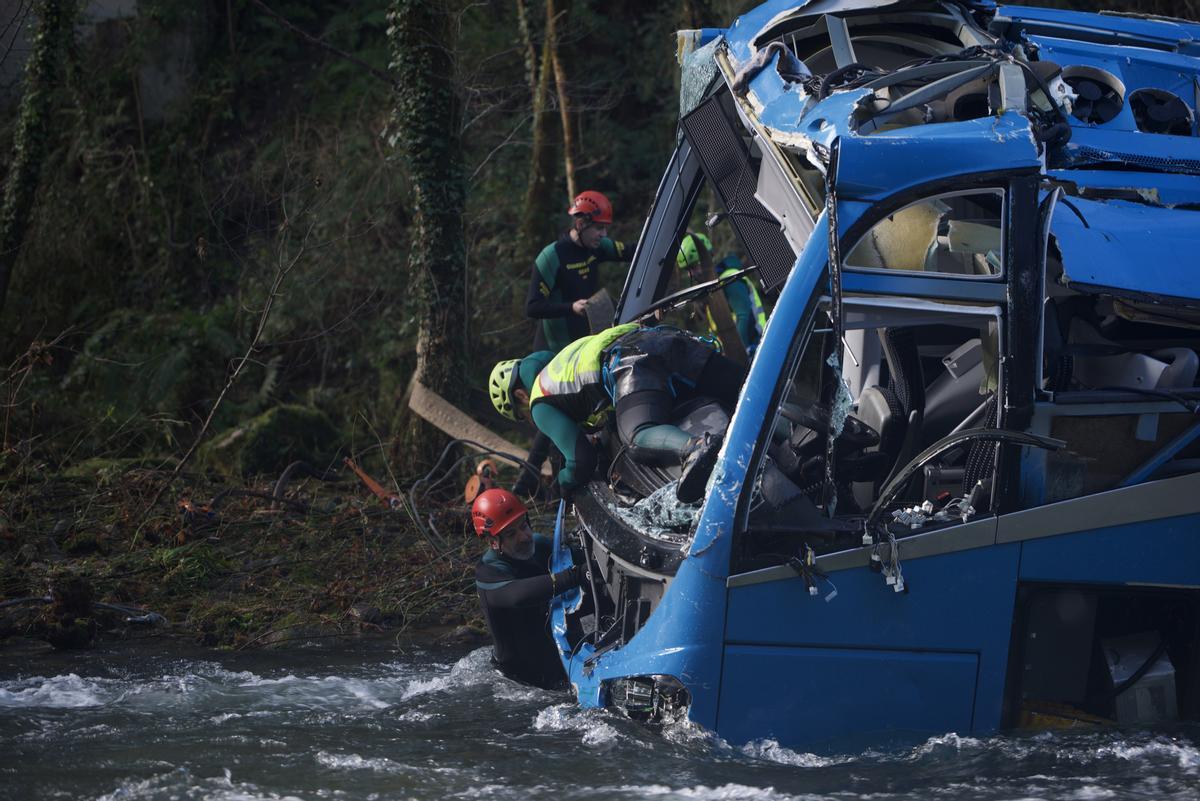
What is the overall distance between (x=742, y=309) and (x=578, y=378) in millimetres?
3126

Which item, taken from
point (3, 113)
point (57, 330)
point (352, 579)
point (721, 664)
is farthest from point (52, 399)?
point (721, 664)

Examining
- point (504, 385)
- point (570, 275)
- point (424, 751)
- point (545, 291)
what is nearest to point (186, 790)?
point (424, 751)

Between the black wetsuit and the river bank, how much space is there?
109 cm

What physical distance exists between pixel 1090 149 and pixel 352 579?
16.6 feet

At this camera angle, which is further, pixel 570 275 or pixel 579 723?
pixel 570 275

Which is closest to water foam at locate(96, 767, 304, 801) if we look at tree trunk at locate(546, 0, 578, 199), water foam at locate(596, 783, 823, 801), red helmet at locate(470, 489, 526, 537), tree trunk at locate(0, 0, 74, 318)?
water foam at locate(596, 783, 823, 801)

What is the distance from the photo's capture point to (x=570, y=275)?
9.09m

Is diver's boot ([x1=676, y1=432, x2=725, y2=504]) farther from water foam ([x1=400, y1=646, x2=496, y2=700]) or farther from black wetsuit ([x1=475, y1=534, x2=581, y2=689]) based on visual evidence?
water foam ([x1=400, y1=646, x2=496, y2=700])

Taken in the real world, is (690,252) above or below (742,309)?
above

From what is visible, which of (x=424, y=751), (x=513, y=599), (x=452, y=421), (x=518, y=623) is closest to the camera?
(x=424, y=751)

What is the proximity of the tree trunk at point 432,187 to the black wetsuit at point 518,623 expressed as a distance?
4088mm

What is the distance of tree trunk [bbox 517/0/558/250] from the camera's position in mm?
12578

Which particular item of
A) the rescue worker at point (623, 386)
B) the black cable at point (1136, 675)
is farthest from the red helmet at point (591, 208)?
the black cable at point (1136, 675)

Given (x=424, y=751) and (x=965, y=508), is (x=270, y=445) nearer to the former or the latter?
(x=424, y=751)
